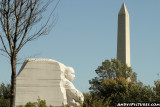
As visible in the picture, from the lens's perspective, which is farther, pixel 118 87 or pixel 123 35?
pixel 123 35

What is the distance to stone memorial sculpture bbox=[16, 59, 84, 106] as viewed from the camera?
478 inches

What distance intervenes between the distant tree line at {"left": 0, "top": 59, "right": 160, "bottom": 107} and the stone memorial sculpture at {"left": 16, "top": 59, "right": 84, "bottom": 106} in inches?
18.0

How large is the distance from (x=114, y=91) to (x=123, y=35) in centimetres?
1336

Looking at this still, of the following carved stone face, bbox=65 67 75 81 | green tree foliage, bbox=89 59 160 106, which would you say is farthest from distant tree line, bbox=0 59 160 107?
carved stone face, bbox=65 67 75 81

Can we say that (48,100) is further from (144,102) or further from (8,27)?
(144,102)

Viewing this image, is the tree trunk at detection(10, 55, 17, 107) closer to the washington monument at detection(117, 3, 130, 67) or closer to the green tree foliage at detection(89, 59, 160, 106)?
the green tree foliage at detection(89, 59, 160, 106)

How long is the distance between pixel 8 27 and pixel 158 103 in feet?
27.0

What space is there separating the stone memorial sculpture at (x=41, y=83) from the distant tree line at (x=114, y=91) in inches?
18.0

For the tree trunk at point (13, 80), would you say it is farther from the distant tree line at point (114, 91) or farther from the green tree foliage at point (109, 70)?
the green tree foliage at point (109, 70)

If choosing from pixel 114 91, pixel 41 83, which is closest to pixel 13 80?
pixel 41 83

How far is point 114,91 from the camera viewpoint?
20.1 metres

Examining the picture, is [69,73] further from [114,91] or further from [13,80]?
[114,91]

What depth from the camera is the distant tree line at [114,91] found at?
43.9 feet

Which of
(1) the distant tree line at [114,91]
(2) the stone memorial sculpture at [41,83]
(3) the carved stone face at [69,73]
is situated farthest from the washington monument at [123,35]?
(2) the stone memorial sculpture at [41,83]
